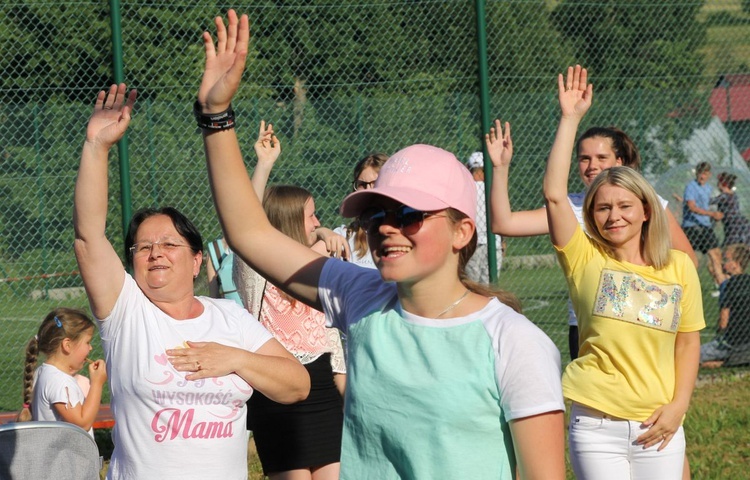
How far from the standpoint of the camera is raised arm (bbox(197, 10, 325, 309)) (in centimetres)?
253

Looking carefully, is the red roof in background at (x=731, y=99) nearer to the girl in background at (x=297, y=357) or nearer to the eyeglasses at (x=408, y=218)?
the girl in background at (x=297, y=357)

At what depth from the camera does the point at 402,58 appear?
1023cm

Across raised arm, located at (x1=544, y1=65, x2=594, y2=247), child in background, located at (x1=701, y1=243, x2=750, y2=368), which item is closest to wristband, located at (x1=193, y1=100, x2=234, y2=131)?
raised arm, located at (x1=544, y1=65, x2=594, y2=247)

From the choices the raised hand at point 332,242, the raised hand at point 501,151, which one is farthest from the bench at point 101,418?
the raised hand at point 501,151

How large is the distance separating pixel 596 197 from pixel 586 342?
0.61 metres

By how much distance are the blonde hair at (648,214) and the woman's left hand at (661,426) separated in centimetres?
59

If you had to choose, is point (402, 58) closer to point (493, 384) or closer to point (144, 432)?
point (144, 432)

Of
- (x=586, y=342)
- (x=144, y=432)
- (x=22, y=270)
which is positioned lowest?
(x=144, y=432)

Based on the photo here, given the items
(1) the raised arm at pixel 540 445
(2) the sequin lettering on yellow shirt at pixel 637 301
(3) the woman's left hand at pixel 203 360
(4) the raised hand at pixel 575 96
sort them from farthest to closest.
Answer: (2) the sequin lettering on yellow shirt at pixel 637 301 → (4) the raised hand at pixel 575 96 → (3) the woman's left hand at pixel 203 360 → (1) the raised arm at pixel 540 445

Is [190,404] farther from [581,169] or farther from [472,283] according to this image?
[581,169]

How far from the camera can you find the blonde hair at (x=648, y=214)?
4418mm

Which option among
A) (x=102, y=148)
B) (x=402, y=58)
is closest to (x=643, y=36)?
(x=402, y=58)

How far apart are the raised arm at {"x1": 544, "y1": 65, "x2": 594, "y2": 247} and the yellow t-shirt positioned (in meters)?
→ 0.09

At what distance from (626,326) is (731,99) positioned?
11.1 meters
